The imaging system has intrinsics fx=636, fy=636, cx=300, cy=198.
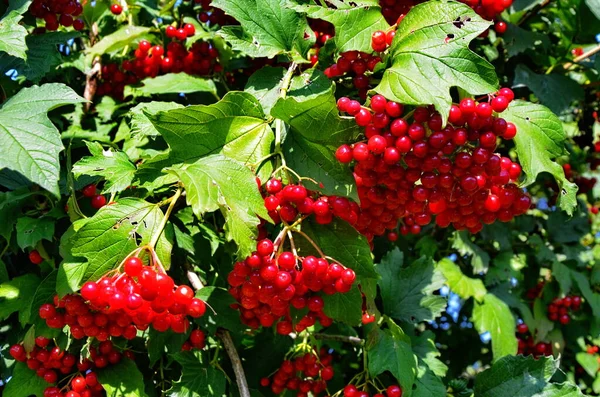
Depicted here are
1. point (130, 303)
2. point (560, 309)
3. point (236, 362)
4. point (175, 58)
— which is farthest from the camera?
point (560, 309)

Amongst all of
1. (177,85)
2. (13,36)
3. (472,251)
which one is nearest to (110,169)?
(13,36)

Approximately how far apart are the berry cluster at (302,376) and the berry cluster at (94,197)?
2.51ft

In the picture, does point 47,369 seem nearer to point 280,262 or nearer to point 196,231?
point 196,231

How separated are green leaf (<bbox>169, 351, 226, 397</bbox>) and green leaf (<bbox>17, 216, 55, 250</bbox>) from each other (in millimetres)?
488

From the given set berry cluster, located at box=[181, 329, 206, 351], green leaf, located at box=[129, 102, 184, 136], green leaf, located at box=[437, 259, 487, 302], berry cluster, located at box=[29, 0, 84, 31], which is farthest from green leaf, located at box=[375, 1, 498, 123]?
green leaf, located at box=[437, 259, 487, 302]

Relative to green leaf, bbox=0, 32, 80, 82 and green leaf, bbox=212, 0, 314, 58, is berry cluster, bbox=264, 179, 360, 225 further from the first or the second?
green leaf, bbox=0, 32, 80, 82

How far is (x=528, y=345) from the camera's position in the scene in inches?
119

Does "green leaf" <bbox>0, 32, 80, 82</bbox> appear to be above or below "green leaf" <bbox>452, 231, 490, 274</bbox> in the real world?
above

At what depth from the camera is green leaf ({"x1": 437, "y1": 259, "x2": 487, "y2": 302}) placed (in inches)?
106

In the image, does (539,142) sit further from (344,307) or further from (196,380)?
(196,380)

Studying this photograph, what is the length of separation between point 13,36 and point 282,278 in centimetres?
94

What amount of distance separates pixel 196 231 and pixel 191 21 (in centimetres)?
87

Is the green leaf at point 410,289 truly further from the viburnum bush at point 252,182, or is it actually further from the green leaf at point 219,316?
the green leaf at point 219,316

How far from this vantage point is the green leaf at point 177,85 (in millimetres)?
2035
